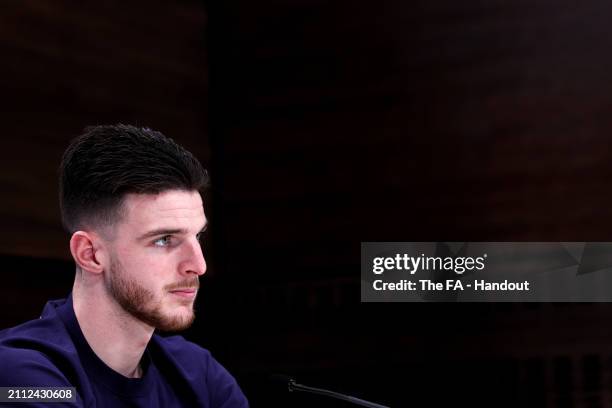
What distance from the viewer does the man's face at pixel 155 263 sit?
96 cm

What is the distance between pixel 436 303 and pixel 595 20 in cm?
62

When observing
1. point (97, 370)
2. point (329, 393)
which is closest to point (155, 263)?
point (97, 370)

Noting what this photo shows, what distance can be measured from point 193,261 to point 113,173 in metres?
0.14

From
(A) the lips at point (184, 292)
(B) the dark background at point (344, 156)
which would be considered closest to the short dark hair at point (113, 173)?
(A) the lips at point (184, 292)

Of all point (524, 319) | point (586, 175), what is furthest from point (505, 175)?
point (524, 319)

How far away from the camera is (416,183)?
1.74 meters

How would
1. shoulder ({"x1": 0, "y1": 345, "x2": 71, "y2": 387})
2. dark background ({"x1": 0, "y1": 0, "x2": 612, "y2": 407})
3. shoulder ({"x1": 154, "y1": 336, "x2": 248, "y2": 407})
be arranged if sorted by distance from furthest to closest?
1. dark background ({"x1": 0, "y1": 0, "x2": 612, "y2": 407})
2. shoulder ({"x1": 154, "y1": 336, "x2": 248, "y2": 407})
3. shoulder ({"x1": 0, "y1": 345, "x2": 71, "y2": 387})

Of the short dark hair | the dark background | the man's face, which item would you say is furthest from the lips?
the dark background

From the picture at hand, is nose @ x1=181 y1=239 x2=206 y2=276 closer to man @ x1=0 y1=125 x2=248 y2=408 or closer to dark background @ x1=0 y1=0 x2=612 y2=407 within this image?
man @ x1=0 y1=125 x2=248 y2=408

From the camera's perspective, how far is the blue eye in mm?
970

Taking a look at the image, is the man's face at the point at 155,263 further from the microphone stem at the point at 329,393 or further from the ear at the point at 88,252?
the microphone stem at the point at 329,393

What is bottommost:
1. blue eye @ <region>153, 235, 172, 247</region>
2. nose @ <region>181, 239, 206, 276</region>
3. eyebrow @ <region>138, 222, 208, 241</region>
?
nose @ <region>181, 239, 206, 276</region>

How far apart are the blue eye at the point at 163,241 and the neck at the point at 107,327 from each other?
0.08 meters

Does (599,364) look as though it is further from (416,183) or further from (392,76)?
(392,76)
